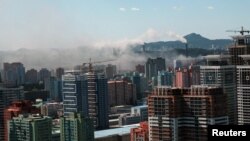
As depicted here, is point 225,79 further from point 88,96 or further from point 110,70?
point 110,70

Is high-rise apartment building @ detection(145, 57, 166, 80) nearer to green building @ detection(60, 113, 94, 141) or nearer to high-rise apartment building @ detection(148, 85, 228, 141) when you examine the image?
green building @ detection(60, 113, 94, 141)

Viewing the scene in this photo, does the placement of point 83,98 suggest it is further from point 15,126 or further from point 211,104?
point 211,104

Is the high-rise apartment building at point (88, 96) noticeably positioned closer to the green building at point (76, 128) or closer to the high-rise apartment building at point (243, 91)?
the green building at point (76, 128)

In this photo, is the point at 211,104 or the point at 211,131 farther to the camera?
the point at 211,104

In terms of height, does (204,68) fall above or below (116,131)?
above

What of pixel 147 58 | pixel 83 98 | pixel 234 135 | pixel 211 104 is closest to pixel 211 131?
pixel 234 135

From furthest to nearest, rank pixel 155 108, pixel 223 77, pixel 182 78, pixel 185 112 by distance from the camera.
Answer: pixel 182 78
pixel 223 77
pixel 155 108
pixel 185 112

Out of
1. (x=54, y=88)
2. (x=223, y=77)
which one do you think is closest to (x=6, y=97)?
(x=223, y=77)
